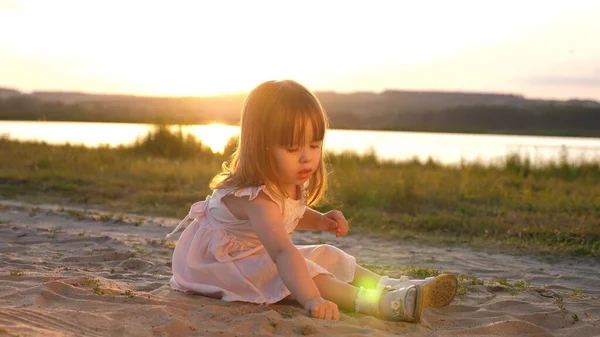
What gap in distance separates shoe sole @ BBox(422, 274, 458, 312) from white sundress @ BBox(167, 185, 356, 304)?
476 millimetres

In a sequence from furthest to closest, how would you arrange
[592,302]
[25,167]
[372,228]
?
[25,167] < [372,228] < [592,302]

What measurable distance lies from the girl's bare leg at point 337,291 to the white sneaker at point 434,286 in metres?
0.23

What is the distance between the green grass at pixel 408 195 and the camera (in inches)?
304

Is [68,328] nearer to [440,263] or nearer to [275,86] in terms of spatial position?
[275,86]

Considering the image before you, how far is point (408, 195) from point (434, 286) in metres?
5.87

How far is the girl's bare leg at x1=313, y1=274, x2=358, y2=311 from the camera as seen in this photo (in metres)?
3.84

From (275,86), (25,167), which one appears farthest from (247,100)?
(25,167)

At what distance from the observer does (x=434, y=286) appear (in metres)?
3.95

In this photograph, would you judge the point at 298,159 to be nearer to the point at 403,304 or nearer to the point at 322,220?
the point at 322,220

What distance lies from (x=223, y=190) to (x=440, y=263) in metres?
2.73

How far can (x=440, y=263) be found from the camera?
6105 millimetres

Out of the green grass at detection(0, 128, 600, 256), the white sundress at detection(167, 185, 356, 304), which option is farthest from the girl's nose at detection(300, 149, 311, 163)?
the green grass at detection(0, 128, 600, 256)

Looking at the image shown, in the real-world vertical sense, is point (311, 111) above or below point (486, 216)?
above

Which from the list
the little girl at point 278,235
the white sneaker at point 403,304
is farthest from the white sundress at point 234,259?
the white sneaker at point 403,304
